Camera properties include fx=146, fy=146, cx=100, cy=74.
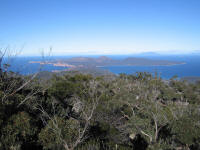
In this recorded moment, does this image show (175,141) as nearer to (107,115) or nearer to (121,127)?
(121,127)

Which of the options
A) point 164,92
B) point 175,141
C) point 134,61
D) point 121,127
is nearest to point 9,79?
point 121,127

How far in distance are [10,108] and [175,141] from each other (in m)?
9.04

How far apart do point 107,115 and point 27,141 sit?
6.23 metres

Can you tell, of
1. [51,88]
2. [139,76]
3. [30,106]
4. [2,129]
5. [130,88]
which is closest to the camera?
[2,129]

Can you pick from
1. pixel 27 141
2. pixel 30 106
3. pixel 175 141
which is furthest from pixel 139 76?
pixel 27 141

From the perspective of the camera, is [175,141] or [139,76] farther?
[139,76]

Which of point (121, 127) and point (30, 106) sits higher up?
point (30, 106)

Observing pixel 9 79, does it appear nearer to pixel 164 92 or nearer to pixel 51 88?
pixel 51 88

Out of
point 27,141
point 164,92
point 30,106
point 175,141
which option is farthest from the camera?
point 164,92

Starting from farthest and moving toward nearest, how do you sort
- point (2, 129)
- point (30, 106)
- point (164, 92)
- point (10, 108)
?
point (164, 92)
point (30, 106)
point (10, 108)
point (2, 129)

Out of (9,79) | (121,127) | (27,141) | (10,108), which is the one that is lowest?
(121,127)

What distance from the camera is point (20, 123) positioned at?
6344mm

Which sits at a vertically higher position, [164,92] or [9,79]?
[9,79]

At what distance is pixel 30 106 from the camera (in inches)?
353
